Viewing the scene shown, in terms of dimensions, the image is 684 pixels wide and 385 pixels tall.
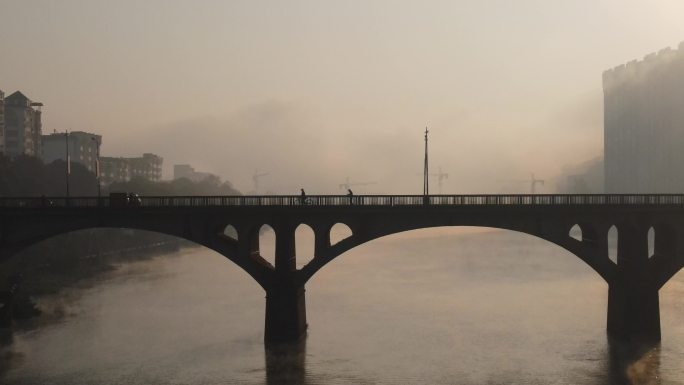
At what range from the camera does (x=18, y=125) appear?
17675 cm

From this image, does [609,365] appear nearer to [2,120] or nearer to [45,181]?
[45,181]

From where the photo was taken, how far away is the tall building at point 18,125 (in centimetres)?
17575

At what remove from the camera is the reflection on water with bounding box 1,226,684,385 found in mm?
47062

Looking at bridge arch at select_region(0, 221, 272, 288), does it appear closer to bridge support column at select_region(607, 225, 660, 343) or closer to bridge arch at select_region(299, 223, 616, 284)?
bridge arch at select_region(299, 223, 616, 284)

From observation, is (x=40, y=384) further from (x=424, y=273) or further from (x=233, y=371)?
(x=424, y=273)

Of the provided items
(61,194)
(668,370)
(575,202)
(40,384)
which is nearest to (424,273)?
(575,202)

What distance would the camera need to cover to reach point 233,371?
47719 mm

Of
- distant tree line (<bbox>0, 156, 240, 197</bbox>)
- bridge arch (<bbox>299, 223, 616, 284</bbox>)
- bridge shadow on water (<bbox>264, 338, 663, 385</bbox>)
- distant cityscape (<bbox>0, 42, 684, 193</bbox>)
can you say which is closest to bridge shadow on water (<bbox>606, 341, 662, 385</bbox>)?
bridge shadow on water (<bbox>264, 338, 663, 385</bbox>)

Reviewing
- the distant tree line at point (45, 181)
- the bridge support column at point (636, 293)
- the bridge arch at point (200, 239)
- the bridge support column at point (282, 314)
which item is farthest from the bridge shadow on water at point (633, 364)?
the distant tree line at point (45, 181)

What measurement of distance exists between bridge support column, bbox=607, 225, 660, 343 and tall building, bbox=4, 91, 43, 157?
156m

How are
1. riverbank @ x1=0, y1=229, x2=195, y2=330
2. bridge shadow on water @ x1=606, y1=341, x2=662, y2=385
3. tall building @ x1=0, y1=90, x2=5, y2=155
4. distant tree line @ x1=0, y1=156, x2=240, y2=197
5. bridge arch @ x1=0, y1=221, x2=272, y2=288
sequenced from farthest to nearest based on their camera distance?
tall building @ x1=0, y1=90, x2=5, y2=155 < distant tree line @ x1=0, y1=156, x2=240, y2=197 < riverbank @ x1=0, y1=229, x2=195, y2=330 < bridge arch @ x1=0, y1=221, x2=272, y2=288 < bridge shadow on water @ x1=606, y1=341, x2=662, y2=385

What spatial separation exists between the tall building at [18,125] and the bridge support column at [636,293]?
6135 inches

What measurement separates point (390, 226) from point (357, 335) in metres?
9.89

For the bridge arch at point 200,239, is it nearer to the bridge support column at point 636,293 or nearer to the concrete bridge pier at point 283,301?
the concrete bridge pier at point 283,301
